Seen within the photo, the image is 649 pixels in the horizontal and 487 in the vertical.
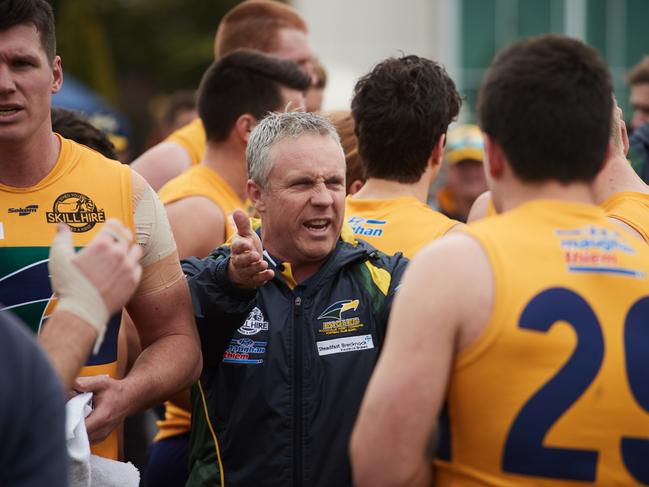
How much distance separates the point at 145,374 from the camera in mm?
3422

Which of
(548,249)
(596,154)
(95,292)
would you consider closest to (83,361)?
(95,292)

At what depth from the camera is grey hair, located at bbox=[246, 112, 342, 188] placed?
3771 mm

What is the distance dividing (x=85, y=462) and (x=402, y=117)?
6.73ft

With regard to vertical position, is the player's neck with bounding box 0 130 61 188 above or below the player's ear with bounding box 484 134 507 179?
below

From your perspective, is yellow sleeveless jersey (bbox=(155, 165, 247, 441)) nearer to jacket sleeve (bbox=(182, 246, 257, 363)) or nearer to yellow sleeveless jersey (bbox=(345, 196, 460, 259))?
yellow sleeveless jersey (bbox=(345, 196, 460, 259))

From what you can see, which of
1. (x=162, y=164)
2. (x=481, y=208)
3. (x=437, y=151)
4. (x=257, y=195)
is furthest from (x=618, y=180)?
(x=162, y=164)

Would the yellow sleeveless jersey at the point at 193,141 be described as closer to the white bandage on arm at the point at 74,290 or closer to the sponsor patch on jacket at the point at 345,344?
the sponsor patch on jacket at the point at 345,344

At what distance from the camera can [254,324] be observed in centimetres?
354

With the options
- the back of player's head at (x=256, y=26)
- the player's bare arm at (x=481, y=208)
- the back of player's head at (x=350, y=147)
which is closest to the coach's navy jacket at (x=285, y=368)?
the player's bare arm at (x=481, y=208)

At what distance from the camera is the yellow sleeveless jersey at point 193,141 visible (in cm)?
623

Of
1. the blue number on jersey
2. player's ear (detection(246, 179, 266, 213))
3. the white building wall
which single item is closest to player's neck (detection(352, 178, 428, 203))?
player's ear (detection(246, 179, 266, 213))

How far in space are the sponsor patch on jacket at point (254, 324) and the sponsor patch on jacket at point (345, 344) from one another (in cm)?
21

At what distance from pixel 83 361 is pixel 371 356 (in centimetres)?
110

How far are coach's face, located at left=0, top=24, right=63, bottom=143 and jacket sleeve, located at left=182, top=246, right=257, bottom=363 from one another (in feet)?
2.47
